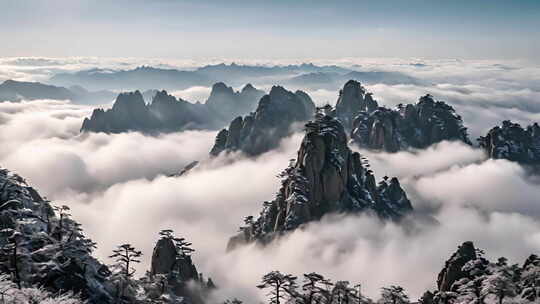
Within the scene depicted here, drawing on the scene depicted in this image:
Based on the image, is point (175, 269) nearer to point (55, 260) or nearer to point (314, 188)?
point (55, 260)

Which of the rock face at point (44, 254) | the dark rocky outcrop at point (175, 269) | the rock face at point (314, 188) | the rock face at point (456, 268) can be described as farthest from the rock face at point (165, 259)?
the rock face at point (456, 268)

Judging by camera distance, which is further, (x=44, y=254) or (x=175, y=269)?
(x=175, y=269)

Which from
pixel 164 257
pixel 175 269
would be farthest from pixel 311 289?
pixel 175 269

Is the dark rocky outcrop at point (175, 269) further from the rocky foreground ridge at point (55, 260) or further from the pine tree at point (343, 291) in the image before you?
the pine tree at point (343, 291)

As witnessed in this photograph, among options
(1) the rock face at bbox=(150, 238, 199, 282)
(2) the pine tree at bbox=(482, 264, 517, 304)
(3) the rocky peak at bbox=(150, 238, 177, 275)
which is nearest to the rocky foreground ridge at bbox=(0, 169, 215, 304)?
(3) the rocky peak at bbox=(150, 238, 177, 275)

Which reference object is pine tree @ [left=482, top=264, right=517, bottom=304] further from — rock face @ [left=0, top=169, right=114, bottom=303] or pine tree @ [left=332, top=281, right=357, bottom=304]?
rock face @ [left=0, top=169, right=114, bottom=303]

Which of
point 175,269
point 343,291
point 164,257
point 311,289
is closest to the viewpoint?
point 311,289
